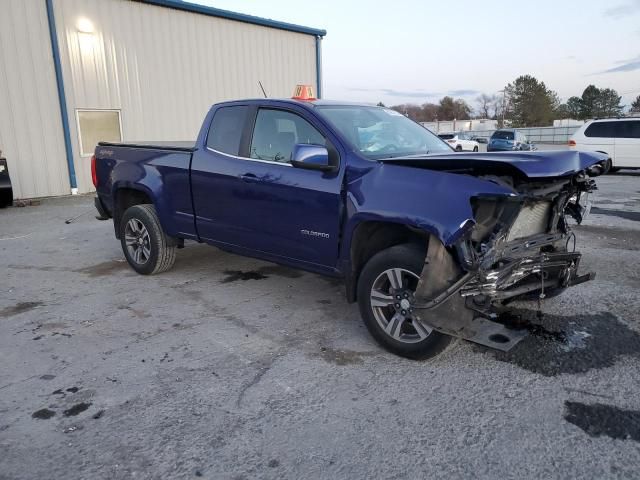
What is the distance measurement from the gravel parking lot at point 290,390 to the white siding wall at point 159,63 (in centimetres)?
944

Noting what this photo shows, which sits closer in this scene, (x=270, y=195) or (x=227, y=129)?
(x=270, y=195)

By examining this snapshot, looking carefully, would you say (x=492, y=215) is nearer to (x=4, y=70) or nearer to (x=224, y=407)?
(x=224, y=407)

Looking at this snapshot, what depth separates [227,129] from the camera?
4957 mm

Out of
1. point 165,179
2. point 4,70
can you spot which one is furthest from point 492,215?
point 4,70

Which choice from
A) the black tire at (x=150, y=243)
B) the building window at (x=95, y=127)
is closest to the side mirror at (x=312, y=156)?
the black tire at (x=150, y=243)

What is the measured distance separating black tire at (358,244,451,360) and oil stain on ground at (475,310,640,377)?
506mm

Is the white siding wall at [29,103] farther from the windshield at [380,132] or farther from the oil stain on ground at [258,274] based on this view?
the windshield at [380,132]

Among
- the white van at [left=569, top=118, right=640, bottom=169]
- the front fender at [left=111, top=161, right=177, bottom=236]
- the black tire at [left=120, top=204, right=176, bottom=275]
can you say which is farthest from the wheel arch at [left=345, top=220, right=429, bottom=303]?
the white van at [left=569, top=118, right=640, bottom=169]

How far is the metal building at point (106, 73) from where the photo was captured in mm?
12008

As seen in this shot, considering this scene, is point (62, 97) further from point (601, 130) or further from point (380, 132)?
point (601, 130)

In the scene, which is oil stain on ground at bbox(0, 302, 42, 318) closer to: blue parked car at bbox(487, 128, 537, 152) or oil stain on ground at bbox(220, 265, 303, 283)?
oil stain on ground at bbox(220, 265, 303, 283)

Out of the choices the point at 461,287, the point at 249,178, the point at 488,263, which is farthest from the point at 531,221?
the point at 249,178

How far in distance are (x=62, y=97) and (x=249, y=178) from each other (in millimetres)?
10290

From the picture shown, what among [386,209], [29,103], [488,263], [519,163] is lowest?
[488,263]
